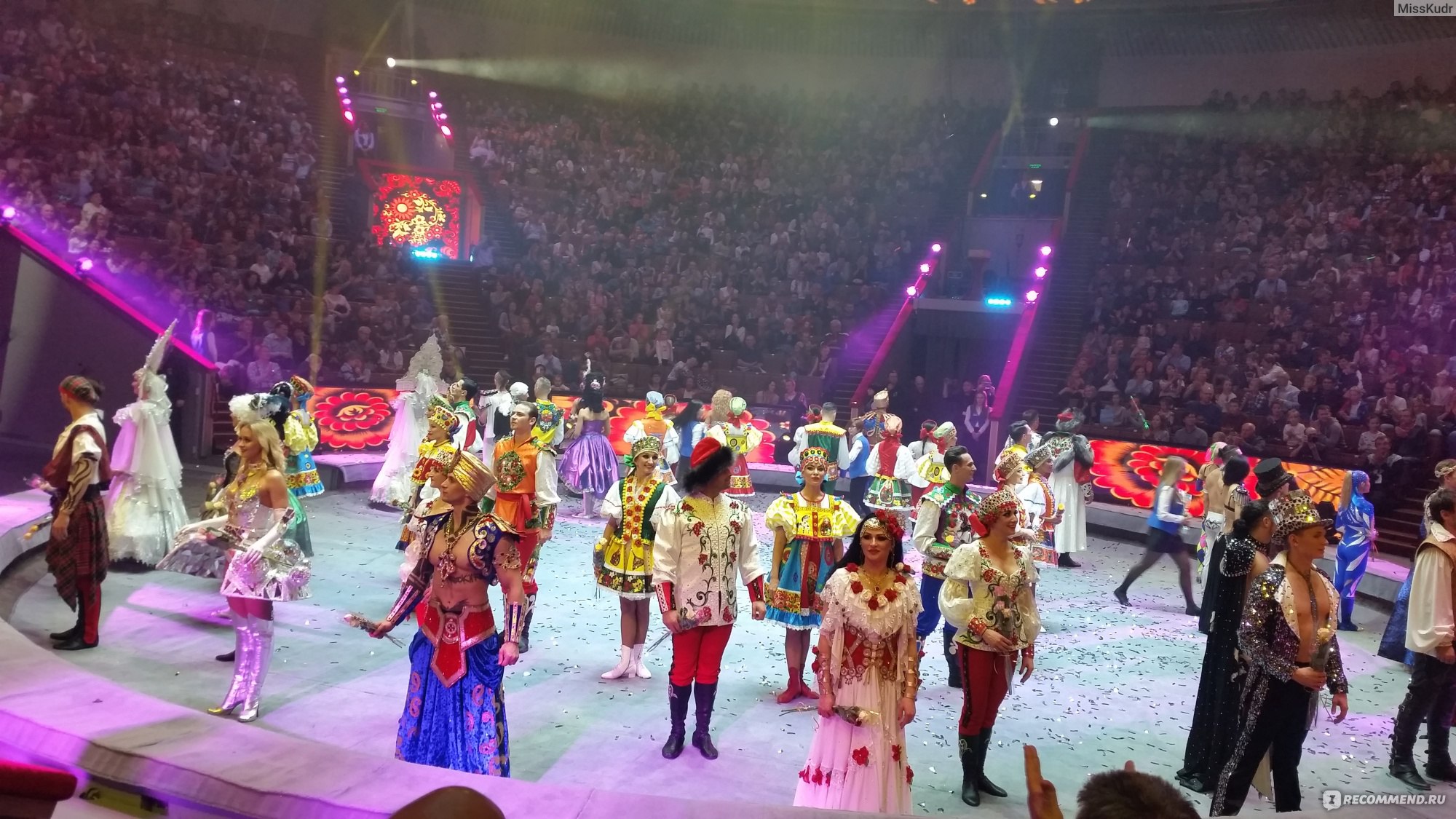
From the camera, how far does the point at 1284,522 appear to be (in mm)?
4816

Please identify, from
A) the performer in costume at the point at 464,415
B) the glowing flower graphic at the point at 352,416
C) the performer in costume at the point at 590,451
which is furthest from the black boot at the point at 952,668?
the glowing flower graphic at the point at 352,416

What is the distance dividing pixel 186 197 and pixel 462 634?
57.3ft

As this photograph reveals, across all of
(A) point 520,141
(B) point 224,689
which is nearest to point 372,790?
(B) point 224,689

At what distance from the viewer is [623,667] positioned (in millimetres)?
7258

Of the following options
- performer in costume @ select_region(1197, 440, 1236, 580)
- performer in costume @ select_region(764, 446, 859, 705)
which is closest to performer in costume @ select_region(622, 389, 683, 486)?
performer in costume @ select_region(764, 446, 859, 705)

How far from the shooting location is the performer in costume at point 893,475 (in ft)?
36.7

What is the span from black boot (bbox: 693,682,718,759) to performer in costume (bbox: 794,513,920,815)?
1119 millimetres

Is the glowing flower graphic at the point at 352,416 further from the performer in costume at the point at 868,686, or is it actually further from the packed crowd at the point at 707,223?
the performer in costume at the point at 868,686

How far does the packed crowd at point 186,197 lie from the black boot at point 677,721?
39.4 ft

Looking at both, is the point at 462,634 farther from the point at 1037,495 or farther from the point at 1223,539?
the point at 1037,495

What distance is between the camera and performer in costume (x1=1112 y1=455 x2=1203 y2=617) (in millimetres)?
9820

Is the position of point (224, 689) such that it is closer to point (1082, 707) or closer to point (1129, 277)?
point (1082, 707)

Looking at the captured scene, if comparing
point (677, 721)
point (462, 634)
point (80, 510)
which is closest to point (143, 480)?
point (80, 510)

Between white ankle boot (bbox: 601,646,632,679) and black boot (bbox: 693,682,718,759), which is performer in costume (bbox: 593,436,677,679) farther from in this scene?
black boot (bbox: 693,682,718,759)
